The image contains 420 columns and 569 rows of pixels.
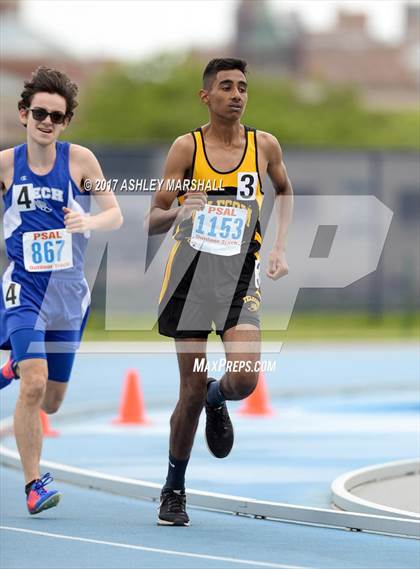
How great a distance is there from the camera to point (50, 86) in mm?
9086

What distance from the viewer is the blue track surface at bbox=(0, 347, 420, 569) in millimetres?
8219

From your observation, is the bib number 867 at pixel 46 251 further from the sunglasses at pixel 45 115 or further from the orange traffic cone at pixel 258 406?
the orange traffic cone at pixel 258 406

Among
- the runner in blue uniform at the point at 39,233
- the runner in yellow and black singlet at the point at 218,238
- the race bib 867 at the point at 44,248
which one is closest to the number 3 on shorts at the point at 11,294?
the runner in blue uniform at the point at 39,233

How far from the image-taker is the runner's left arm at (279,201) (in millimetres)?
8914

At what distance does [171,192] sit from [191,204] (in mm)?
291

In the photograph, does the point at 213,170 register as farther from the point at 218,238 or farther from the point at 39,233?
the point at 39,233

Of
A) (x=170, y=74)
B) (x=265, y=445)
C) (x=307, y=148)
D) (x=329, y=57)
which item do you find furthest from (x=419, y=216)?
(x=329, y=57)

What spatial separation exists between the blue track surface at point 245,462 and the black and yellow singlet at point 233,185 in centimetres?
167

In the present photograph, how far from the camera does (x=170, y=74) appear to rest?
9006 cm

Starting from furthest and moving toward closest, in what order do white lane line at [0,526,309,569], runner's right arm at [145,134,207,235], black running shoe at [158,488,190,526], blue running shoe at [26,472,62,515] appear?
1. black running shoe at [158,488,190,526]
2. blue running shoe at [26,472,62,515]
3. runner's right arm at [145,134,207,235]
4. white lane line at [0,526,309,569]

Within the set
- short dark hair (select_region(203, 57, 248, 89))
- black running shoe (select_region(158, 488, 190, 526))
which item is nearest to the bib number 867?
short dark hair (select_region(203, 57, 248, 89))

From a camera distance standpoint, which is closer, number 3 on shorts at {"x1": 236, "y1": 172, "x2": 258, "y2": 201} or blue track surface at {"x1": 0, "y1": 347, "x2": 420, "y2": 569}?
blue track surface at {"x1": 0, "y1": 347, "x2": 420, "y2": 569}

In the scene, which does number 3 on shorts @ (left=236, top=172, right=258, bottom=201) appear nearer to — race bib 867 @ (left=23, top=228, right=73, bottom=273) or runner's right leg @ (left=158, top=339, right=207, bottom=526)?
runner's right leg @ (left=158, top=339, right=207, bottom=526)

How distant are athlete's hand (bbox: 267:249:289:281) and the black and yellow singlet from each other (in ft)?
0.52
